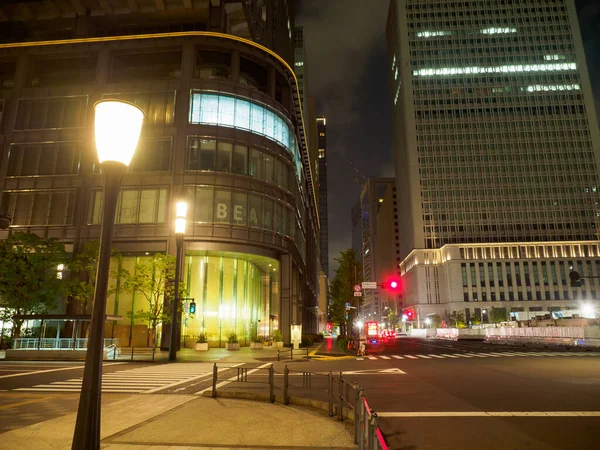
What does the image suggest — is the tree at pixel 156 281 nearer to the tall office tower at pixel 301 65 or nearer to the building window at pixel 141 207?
the building window at pixel 141 207

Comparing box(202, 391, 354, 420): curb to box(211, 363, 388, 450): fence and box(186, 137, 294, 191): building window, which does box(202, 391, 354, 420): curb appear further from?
box(186, 137, 294, 191): building window

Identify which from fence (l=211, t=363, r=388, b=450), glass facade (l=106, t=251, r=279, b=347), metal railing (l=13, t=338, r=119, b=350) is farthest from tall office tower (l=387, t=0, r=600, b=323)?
fence (l=211, t=363, r=388, b=450)

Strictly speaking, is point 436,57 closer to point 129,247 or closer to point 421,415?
point 129,247

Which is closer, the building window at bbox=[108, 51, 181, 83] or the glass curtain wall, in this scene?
the glass curtain wall

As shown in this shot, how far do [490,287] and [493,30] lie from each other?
293 feet

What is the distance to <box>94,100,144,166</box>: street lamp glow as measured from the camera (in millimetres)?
4898

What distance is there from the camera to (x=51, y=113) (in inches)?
1668

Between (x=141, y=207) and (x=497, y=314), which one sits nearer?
(x=141, y=207)

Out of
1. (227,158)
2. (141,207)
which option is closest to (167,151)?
(227,158)

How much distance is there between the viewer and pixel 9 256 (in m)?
31.4

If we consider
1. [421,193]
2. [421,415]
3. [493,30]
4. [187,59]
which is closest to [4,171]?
[187,59]

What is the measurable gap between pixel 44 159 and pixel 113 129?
43.2 meters

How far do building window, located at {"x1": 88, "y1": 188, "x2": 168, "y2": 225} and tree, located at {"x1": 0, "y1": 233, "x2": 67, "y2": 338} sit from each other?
5.63m

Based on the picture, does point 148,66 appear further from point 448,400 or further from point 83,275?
point 448,400
